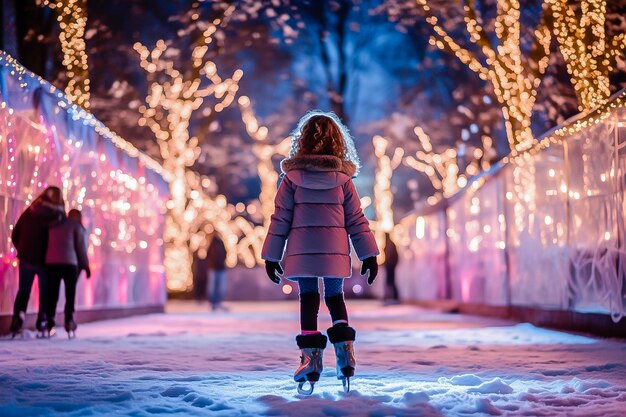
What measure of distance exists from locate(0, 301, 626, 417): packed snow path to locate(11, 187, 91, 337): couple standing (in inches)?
13.8

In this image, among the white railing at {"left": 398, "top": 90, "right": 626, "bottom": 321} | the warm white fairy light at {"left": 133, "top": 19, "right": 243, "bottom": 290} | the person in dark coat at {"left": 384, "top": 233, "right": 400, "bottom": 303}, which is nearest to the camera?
the white railing at {"left": 398, "top": 90, "right": 626, "bottom": 321}

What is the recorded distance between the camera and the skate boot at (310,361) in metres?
5.89

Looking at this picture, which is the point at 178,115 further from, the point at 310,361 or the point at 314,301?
the point at 310,361

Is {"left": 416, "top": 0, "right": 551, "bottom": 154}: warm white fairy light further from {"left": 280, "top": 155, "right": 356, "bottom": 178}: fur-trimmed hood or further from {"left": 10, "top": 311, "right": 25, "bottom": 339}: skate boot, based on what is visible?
{"left": 280, "top": 155, "right": 356, "bottom": 178}: fur-trimmed hood

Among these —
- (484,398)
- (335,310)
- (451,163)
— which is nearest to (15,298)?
(335,310)

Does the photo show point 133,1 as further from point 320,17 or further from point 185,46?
point 320,17

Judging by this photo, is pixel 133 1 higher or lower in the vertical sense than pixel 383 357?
higher

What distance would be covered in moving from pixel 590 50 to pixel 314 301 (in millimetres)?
8962

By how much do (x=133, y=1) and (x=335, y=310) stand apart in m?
16.5

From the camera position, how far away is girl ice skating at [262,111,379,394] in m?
5.94

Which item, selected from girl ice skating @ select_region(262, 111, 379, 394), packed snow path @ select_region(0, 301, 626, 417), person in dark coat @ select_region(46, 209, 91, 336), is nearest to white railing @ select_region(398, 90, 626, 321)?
packed snow path @ select_region(0, 301, 626, 417)

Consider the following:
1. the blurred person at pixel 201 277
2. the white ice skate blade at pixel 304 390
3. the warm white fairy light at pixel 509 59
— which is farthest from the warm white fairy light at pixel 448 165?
the white ice skate blade at pixel 304 390

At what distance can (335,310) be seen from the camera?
614 cm

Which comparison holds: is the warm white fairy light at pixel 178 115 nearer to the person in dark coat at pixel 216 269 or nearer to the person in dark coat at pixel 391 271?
the person in dark coat at pixel 216 269
